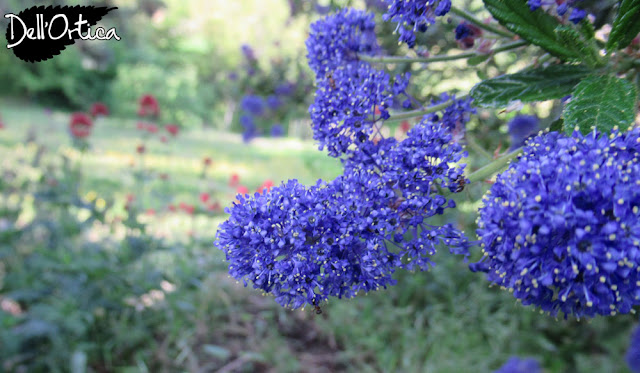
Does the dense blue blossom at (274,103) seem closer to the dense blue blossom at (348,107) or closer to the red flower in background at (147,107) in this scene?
the red flower in background at (147,107)

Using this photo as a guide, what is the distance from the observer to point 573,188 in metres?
0.68

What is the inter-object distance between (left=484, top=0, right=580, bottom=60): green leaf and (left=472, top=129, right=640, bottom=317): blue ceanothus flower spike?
194 millimetres

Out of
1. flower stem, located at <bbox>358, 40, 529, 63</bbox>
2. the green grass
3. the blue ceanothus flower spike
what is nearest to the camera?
the blue ceanothus flower spike

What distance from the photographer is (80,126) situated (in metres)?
3.87

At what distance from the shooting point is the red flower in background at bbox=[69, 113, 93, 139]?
3749mm

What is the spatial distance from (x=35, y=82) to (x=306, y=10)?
63.8 feet

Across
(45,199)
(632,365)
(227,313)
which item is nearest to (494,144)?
(632,365)

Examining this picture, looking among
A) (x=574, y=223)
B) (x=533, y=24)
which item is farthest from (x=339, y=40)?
(x=574, y=223)

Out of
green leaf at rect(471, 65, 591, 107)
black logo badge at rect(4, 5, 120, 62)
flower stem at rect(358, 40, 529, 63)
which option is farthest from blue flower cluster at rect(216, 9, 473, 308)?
black logo badge at rect(4, 5, 120, 62)

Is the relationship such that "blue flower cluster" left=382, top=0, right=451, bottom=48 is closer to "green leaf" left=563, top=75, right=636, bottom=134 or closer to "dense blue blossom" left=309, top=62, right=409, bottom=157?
"dense blue blossom" left=309, top=62, right=409, bottom=157

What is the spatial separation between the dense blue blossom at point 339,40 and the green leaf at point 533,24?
44 cm

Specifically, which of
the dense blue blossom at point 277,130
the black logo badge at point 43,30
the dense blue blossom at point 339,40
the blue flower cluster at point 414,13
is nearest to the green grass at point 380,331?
the dense blue blossom at point 277,130

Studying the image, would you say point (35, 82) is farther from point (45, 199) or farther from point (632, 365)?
point (632, 365)

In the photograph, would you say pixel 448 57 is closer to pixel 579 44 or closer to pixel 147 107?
pixel 579 44
